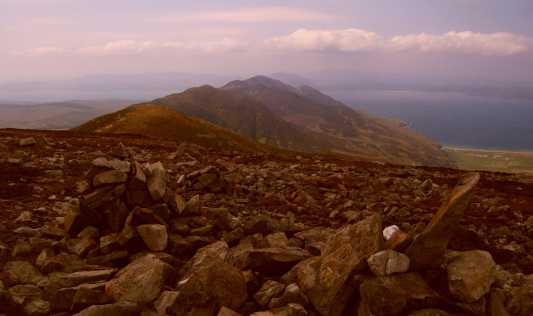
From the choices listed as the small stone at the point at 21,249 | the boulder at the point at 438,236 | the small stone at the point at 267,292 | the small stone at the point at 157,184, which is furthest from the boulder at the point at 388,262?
the small stone at the point at 21,249

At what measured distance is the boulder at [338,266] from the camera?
35.9 feet

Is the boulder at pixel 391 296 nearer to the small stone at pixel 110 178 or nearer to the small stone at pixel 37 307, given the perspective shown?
the small stone at pixel 37 307

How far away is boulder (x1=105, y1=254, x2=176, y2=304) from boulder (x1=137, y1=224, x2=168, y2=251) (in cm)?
198

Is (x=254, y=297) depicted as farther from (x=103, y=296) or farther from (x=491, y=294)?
(x=491, y=294)

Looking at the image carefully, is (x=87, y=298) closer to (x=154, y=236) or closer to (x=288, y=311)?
(x=154, y=236)

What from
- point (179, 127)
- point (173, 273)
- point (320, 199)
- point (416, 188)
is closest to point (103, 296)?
point (173, 273)

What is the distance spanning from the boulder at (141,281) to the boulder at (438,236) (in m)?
6.75

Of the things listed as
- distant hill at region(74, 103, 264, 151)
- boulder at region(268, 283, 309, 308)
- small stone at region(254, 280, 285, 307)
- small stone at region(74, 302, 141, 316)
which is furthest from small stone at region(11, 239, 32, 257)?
distant hill at region(74, 103, 264, 151)

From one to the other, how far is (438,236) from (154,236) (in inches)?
357

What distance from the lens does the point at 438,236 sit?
11406mm

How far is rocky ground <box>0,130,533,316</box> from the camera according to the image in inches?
432

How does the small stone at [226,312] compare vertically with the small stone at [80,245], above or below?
below

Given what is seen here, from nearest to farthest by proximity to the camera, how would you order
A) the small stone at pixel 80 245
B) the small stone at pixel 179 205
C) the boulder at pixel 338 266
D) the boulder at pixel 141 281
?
1. the boulder at pixel 338 266
2. the boulder at pixel 141 281
3. the small stone at pixel 80 245
4. the small stone at pixel 179 205

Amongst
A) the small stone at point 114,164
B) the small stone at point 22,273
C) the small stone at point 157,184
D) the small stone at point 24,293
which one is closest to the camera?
the small stone at point 24,293
